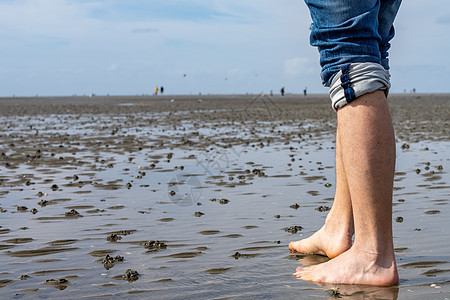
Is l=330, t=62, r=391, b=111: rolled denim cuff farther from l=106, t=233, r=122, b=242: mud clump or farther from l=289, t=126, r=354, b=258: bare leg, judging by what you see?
l=106, t=233, r=122, b=242: mud clump

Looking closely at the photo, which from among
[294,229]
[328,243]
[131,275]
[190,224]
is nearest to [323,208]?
[294,229]

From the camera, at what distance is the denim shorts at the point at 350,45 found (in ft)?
9.05

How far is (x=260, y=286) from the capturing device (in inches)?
112

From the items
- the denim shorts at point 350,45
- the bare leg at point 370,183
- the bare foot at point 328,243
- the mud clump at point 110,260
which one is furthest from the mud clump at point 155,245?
the denim shorts at point 350,45

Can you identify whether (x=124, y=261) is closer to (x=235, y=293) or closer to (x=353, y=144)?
(x=235, y=293)

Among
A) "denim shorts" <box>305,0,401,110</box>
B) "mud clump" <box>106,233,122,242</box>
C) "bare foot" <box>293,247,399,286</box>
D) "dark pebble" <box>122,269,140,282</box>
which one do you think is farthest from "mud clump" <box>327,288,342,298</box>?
"mud clump" <box>106,233,122,242</box>

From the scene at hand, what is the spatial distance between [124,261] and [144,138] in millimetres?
10814

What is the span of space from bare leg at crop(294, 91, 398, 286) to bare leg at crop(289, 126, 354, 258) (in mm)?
429

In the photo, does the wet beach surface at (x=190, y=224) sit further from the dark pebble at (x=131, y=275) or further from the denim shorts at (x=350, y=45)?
the denim shorts at (x=350, y=45)

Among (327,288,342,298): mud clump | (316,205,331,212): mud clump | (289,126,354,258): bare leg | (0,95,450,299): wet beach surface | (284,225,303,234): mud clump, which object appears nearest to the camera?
(327,288,342,298): mud clump

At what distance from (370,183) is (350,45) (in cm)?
72

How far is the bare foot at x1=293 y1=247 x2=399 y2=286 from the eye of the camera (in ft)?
9.18

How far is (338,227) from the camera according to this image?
3377 millimetres

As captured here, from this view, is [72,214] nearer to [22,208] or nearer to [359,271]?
[22,208]
